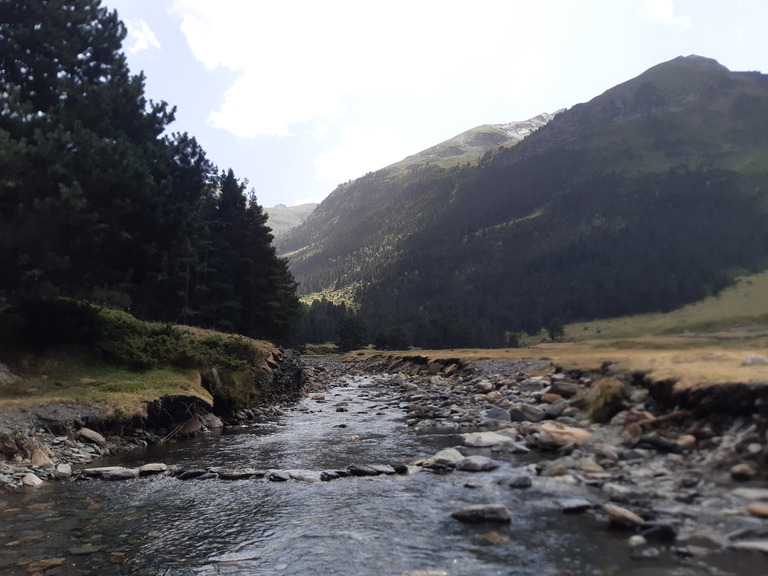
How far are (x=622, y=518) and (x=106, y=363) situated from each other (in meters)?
20.9

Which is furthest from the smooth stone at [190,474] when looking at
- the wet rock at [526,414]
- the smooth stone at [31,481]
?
the wet rock at [526,414]

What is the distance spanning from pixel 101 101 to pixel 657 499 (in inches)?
1254

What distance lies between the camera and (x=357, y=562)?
6.32m

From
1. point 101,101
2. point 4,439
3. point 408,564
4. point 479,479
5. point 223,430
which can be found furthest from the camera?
point 101,101

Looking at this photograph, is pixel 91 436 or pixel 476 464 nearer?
pixel 476 464

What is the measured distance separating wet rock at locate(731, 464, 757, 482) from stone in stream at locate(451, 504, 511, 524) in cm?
367

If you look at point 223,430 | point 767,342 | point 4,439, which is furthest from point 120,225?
point 767,342

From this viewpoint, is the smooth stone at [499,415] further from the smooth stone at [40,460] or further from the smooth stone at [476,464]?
the smooth stone at [40,460]

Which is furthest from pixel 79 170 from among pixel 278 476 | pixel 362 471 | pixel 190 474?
pixel 362 471

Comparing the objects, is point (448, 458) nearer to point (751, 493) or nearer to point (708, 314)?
point (751, 493)

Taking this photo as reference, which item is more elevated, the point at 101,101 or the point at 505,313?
the point at 101,101

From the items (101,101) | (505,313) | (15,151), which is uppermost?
(101,101)

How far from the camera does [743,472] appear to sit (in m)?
7.34

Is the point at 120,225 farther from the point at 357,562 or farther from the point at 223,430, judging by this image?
the point at 357,562
